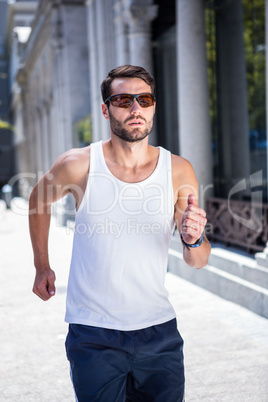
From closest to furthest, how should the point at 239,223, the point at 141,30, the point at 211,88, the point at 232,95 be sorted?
the point at 239,223 < the point at 232,95 < the point at 211,88 < the point at 141,30

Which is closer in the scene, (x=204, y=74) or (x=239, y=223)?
(x=239, y=223)

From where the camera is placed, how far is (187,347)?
590cm

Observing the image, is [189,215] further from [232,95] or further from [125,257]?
[232,95]

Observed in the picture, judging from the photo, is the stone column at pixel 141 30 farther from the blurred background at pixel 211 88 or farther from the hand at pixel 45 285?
the hand at pixel 45 285

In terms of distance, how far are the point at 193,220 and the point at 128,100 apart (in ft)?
2.32

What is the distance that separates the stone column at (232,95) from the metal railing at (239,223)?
198cm

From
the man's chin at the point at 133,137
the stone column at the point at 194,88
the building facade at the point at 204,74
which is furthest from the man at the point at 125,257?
the stone column at the point at 194,88

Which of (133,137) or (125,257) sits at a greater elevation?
(133,137)

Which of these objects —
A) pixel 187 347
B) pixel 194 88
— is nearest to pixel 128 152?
pixel 187 347

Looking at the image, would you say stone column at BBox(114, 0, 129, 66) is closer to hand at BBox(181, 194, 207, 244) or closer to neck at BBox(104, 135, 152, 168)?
neck at BBox(104, 135, 152, 168)

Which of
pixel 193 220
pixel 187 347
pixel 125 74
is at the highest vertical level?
pixel 125 74

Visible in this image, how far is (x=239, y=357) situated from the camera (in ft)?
18.2

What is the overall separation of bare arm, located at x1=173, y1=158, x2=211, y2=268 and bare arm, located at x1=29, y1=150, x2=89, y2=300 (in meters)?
0.49

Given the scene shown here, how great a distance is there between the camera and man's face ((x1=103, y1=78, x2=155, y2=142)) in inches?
111
